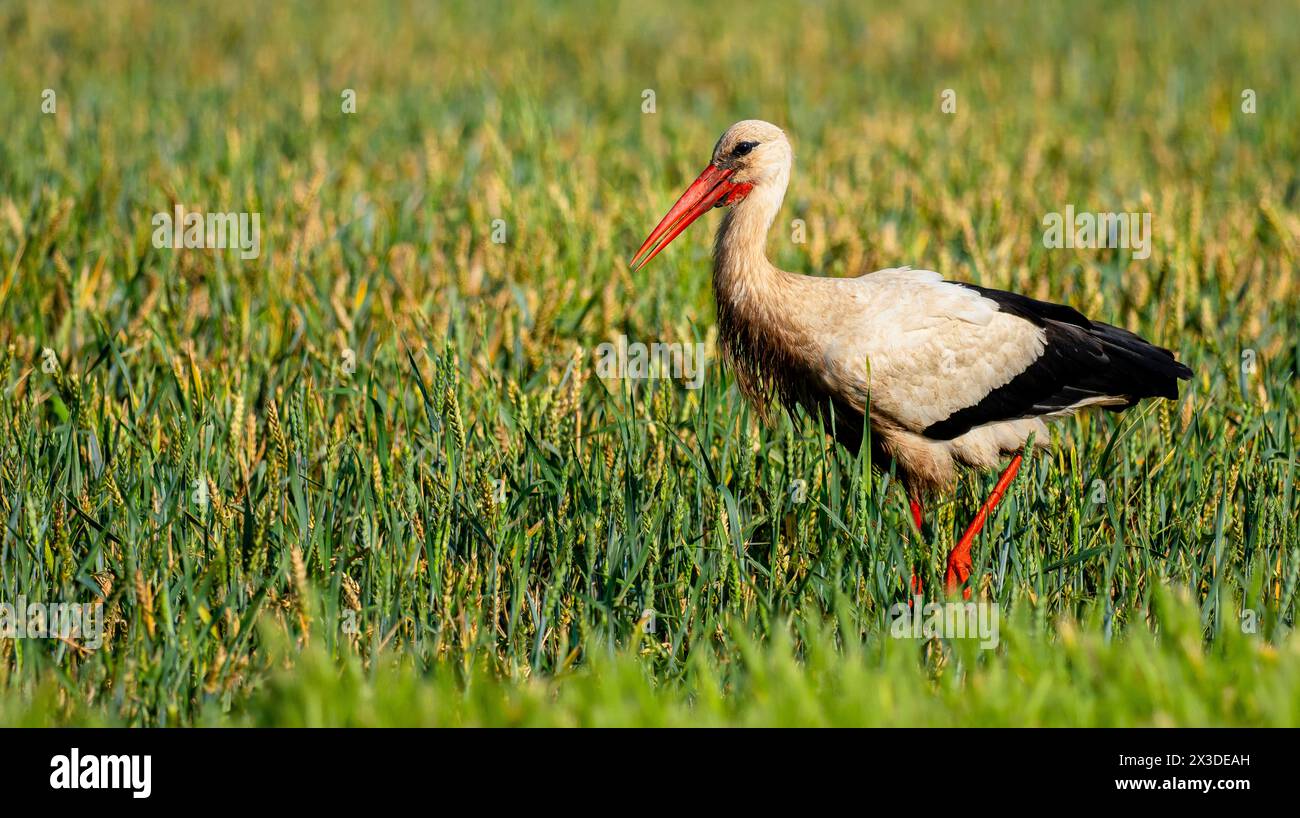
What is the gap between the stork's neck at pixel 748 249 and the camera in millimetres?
4539

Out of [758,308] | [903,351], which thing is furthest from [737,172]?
[903,351]

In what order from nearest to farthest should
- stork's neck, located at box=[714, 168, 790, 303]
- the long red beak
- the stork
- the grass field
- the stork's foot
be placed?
the grass field
the stork's foot
the stork
stork's neck, located at box=[714, 168, 790, 303]
the long red beak

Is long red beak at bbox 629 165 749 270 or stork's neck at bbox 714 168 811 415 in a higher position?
long red beak at bbox 629 165 749 270

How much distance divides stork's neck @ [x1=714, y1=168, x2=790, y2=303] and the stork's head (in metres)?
0.02

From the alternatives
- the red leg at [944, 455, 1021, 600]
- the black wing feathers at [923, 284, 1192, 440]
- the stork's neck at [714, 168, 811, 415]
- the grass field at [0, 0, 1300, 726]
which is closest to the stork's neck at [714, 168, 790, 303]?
the stork's neck at [714, 168, 811, 415]

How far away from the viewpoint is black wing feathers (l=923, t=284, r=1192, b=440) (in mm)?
4598

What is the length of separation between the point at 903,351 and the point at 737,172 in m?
0.84

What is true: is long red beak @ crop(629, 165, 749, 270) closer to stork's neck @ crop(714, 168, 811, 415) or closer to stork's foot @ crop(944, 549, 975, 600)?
stork's neck @ crop(714, 168, 811, 415)

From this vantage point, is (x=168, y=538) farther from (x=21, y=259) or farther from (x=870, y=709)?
(x=21, y=259)

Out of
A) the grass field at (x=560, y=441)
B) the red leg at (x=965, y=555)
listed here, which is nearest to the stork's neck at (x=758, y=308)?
the grass field at (x=560, y=441)

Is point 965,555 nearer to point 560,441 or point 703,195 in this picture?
point 560,441

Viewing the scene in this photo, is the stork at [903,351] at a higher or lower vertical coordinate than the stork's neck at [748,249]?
lower

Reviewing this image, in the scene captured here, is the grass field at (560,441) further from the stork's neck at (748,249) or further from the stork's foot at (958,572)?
the stork's neck at (748,249)

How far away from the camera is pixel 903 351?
4410 mm
